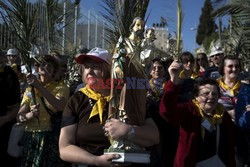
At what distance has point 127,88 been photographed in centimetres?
228

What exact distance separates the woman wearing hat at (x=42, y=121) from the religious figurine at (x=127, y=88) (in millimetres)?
1833

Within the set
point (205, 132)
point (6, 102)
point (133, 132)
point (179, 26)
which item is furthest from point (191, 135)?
point (6, 102)

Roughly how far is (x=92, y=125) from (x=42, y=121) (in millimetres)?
1836

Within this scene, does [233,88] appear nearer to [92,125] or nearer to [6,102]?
[92,125]

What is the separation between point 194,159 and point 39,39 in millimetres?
2199

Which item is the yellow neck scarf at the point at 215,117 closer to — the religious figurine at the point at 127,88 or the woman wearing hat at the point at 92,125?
the woman wearing hat at the point at 92,125

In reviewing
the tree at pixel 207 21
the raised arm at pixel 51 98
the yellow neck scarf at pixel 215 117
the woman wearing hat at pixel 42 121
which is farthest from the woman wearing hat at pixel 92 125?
the tree at pixel 207 21

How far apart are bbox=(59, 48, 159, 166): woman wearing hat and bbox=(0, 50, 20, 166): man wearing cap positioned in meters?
2.14

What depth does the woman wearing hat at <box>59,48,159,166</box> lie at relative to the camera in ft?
7.78

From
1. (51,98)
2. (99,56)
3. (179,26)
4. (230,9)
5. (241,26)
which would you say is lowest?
(51,98)

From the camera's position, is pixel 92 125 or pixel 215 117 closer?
pixel 92 125

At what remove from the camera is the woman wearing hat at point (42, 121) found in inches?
160

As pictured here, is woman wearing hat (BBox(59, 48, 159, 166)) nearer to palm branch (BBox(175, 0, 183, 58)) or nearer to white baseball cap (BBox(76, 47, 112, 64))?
white baseball cap (BBox(76, 47, 112, 64))

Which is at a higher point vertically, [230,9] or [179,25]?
[230,9]
